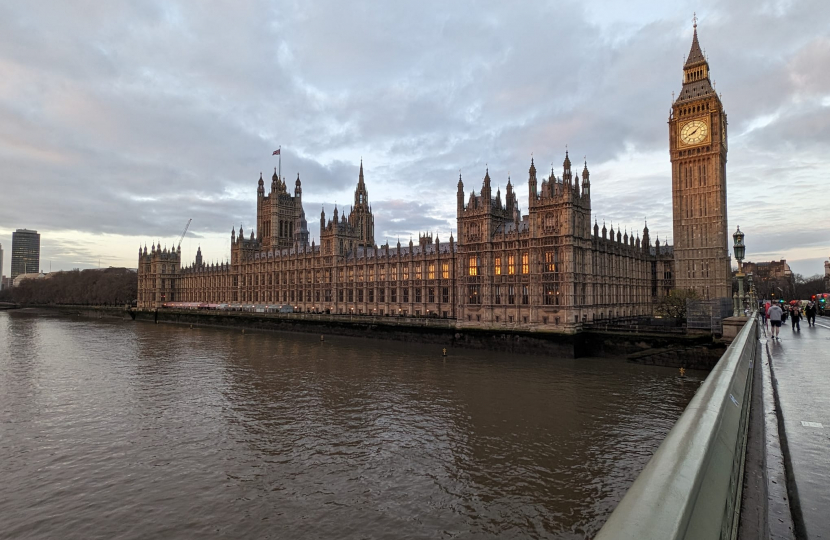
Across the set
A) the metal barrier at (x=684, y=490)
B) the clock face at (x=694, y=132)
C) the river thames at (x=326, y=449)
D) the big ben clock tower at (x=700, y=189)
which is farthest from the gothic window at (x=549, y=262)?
the metal barrier at (x=684, y=490)

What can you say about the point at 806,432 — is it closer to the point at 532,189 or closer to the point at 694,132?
the point at 532,189

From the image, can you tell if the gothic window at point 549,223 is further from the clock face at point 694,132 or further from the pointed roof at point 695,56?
the pointed roof at point 695,56

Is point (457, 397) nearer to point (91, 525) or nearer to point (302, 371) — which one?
point (302, 371)

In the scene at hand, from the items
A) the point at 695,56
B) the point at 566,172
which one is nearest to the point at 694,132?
the point at 695,56

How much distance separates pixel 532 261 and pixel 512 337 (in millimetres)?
9999

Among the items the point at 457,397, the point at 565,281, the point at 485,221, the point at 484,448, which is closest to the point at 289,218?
the point at 485,221

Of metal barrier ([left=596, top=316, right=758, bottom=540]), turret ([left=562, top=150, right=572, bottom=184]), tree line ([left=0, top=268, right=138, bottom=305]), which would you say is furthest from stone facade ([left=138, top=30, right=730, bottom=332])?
tree line ([left=0, top=268, right=138, bottom=305])

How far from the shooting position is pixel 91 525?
16016 mm

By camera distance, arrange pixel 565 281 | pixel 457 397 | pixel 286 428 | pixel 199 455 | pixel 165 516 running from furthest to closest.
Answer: pixel 565 281 → pixel 457 397 → pixel 286 428 → pixel 199 455 → pixel 165 516

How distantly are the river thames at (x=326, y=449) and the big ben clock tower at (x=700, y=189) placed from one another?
46556 mm

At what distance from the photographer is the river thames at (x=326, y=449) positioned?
16.4 metres

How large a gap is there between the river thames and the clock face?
5744 centimetres

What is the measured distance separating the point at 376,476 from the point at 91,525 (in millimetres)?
10066

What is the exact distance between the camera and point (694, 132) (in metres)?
82.6
